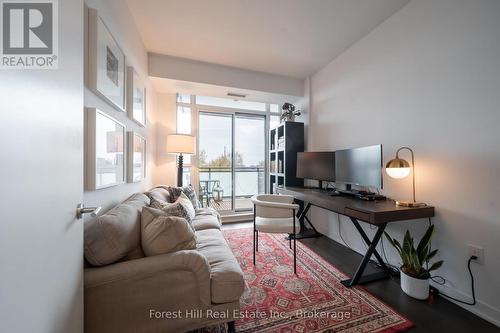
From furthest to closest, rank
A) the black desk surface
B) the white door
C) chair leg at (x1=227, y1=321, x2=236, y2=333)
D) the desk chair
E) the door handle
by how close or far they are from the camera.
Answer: the desk chair → the black desk surface → chair leg at (x1=227, y1=321, x2=236, y2=333) → the door handle → the white door

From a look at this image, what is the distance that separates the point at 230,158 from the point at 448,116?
126 inches

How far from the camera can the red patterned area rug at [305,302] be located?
4.67ft

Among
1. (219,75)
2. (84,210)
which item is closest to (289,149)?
(219,75)

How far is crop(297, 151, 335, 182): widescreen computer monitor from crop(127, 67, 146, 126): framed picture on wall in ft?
7.60

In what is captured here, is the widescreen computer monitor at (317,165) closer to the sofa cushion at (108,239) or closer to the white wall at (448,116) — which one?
the white wall at (448,116)

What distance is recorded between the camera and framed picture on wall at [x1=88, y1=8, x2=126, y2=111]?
131cm

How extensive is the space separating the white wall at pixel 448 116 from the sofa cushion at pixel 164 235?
209 centimetres

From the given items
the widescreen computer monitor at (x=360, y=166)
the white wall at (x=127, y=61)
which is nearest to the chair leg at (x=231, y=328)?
the white wall at (x=127, y=61)

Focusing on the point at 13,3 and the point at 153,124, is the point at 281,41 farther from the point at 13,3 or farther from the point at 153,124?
the point at 13,3

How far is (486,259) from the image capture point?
59.2 inches

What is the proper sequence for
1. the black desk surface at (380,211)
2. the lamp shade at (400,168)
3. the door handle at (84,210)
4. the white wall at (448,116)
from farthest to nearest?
the lamp shade at (400,168)
the black desk surface at (380,211)
the white wall at (448,116)
the door handle at (84,210)

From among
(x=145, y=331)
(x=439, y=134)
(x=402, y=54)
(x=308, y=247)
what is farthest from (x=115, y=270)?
(x=402, y=54)

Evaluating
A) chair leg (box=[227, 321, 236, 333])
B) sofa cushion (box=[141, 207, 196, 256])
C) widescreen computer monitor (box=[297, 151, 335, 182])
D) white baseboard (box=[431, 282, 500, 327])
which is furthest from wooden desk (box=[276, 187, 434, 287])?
sofa cushion (box=[141, 207, 196, 256])

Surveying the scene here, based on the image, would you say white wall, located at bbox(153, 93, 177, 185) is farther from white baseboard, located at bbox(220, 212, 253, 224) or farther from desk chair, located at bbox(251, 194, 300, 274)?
desk chair, located at bbox(251, 194, 300, 274)
